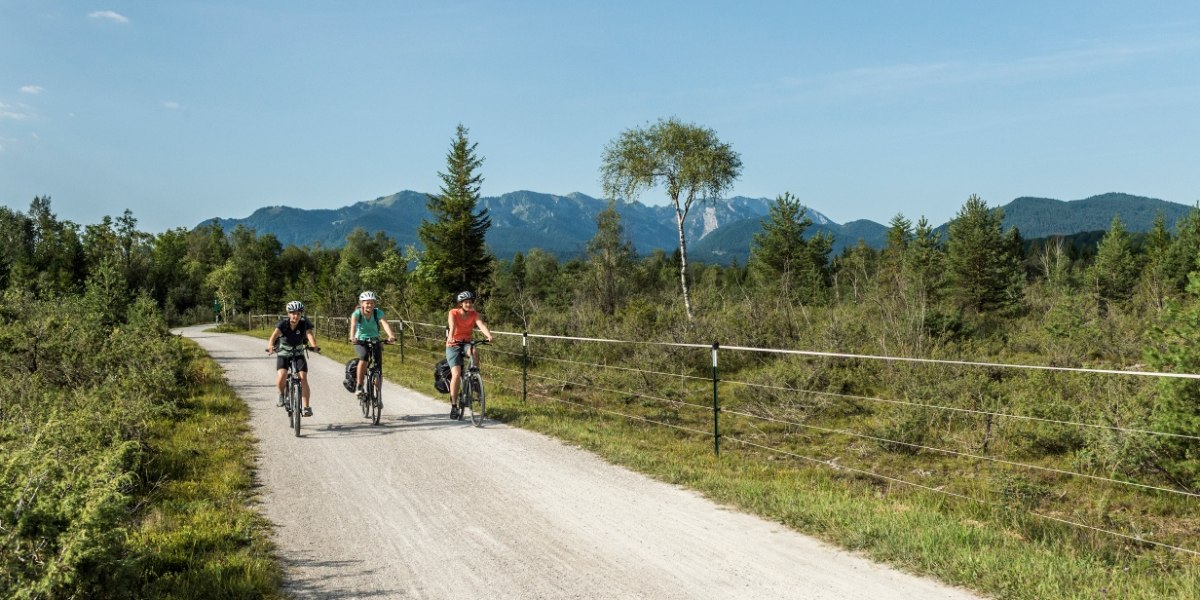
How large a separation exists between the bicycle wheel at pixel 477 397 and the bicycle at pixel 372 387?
1.31 m

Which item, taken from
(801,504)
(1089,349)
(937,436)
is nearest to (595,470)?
(801,504)

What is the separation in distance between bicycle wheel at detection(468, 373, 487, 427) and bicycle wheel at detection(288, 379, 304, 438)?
7.58 ft

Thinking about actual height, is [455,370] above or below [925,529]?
above

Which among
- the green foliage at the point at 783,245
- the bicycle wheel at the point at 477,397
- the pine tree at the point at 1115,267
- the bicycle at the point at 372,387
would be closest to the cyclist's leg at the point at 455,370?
the bicycle wheel at the point at 477,397

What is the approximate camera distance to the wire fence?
807 centimetres

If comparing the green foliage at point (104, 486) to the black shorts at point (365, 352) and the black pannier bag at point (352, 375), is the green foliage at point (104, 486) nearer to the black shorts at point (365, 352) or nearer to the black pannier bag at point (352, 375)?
the black pannier bag at point (352, 375)

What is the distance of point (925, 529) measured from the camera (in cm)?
533

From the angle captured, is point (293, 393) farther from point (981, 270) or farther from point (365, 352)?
point (981, 270)

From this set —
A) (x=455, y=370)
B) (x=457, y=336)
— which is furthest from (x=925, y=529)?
(x=457, y=336)

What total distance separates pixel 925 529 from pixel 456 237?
37.6 meters

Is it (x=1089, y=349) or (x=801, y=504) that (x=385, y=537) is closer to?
(x=801, y=504)

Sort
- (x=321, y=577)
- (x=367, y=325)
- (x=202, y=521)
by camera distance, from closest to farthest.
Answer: (x=321, y=577), (x=202, y=521), (x=367, y=325)

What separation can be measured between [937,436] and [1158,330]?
11.2ft

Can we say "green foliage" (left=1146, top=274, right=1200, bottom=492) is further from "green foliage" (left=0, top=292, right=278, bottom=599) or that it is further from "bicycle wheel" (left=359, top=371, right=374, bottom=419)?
"bicycle wheel" (left=359, top=371, right=374, bottom=419)
